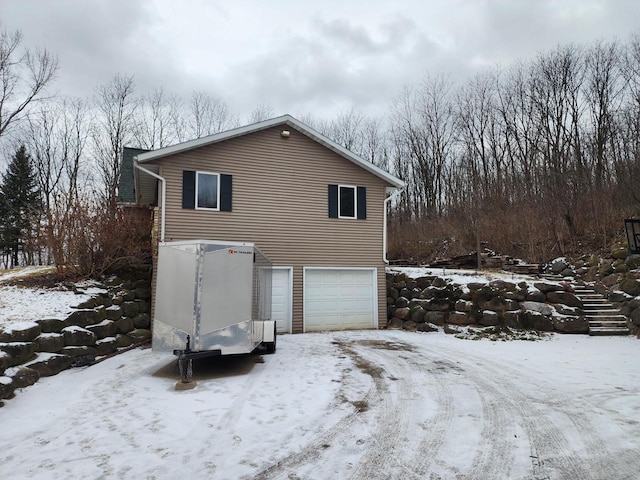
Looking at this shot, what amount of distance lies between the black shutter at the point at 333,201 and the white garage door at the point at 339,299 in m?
1.80

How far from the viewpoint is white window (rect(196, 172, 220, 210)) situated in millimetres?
11102

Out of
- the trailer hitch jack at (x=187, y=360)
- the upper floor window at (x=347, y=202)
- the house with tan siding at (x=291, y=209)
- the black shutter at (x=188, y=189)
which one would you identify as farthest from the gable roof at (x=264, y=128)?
the trailer hitch jack at (x=187, y=360)

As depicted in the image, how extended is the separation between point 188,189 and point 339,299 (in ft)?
18.3

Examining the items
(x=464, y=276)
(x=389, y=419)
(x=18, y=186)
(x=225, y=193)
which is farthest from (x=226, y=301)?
(x=18, y=186)

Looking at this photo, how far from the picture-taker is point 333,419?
4559mm

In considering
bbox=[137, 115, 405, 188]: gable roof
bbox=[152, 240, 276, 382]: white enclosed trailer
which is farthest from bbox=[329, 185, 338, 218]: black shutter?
bbox=[152, 240, 276, 382]: white enclosed trailer

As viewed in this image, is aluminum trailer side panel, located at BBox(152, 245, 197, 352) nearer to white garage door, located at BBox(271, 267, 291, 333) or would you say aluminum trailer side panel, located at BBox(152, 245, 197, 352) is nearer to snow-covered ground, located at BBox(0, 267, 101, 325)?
snow-covered ground, located at BBox(0, 267, 101, 325)

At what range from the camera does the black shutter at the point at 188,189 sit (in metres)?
10.9

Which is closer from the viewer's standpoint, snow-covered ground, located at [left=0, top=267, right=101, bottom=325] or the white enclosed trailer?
the white enclosed trailer

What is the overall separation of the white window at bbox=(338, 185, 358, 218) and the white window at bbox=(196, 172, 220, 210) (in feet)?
12.6

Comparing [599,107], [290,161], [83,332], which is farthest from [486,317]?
[599,107]

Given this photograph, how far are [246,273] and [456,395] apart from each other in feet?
12.3

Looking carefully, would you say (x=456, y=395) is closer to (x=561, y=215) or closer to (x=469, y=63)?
(x=561, y=215)

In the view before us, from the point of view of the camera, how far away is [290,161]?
1223 cm
